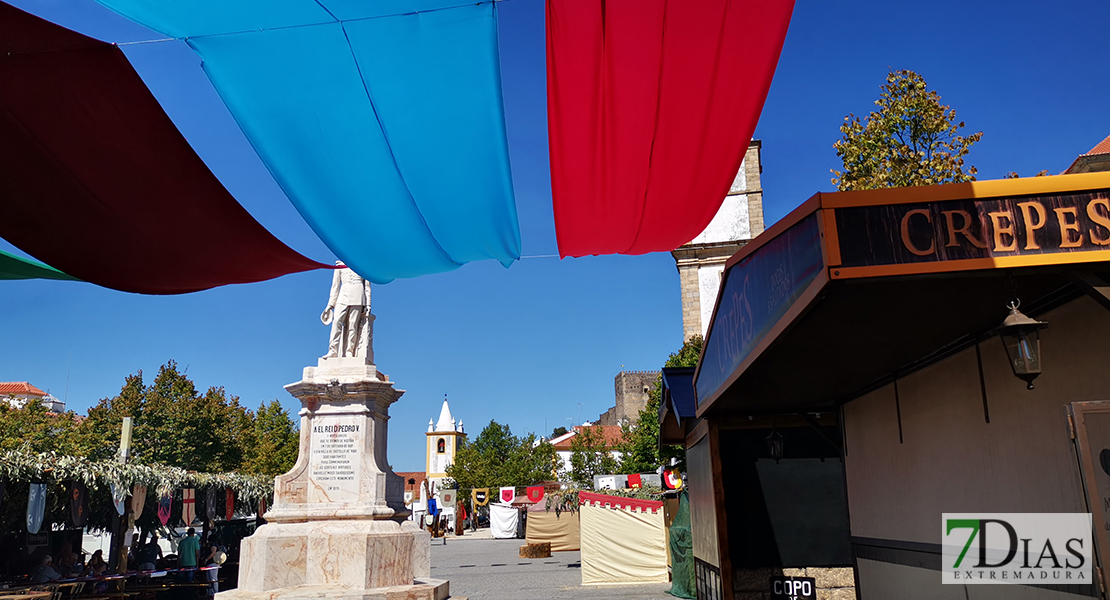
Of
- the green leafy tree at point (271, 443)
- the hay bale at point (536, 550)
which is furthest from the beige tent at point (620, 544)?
the green leafy tree at point (271, 443)

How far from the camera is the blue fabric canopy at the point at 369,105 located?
4227mm

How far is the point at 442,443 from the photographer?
109312 millimetres

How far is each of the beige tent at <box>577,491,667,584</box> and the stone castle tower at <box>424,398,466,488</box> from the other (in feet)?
299

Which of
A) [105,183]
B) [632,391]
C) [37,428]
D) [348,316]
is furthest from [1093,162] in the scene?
[632,391]

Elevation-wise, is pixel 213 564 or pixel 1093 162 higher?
pixel 1093 162

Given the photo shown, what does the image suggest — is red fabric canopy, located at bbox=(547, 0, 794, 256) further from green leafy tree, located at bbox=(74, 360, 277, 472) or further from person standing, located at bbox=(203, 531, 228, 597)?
green leafy tree, located at bbox=(74, 360, 277, 472)

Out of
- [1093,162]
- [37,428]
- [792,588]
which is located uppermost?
[1093,162]

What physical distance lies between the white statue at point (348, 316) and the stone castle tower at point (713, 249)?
49.9 ft

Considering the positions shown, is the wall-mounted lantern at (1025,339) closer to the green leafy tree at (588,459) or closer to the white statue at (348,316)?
the white statue at (348,316)

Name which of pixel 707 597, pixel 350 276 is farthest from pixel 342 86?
pixel 350 276

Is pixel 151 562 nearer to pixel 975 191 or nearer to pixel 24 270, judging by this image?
pixel 24 270

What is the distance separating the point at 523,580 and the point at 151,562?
10123mm

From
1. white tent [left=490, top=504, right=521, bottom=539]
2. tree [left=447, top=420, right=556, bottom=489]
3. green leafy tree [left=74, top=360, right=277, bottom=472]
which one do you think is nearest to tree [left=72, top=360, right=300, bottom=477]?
green leafy tree [left=74, top=360, right=277, bottom=472]

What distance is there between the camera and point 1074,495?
14.8ft
